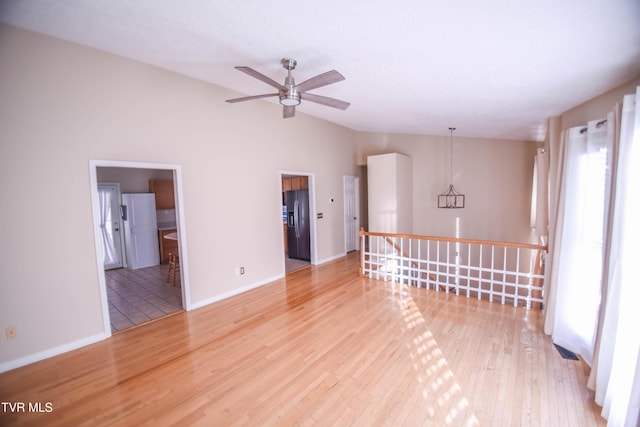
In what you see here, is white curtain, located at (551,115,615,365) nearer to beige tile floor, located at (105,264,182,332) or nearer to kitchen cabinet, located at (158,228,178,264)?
beige tile floor, located at (105,264,182,332)

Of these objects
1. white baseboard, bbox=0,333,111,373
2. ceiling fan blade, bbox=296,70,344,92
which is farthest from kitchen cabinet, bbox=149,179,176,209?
ceiling fan blade, bbox=296,70,344,92

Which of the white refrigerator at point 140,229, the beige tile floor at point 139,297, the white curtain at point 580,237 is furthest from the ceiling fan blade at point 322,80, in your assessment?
the white refrigerator at point 140,229

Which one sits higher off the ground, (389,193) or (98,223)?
(389,193)

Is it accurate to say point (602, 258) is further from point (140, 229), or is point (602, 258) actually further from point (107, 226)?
point (107, 226)

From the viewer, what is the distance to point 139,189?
6102 mm

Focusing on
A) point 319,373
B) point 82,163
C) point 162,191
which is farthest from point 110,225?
point 319,373

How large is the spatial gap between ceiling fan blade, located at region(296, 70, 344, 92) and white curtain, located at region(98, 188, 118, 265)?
526 cm

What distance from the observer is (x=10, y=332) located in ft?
8.00

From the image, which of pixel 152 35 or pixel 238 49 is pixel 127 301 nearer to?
pixel 152 35

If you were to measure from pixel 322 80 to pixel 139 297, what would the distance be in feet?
13.4

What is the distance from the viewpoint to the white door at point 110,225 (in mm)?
5613

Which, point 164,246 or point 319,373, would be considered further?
point 164,246

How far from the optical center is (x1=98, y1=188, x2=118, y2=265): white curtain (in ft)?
18.3

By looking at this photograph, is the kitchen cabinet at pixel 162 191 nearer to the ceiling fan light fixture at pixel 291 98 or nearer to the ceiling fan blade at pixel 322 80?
the ceiling fan light fixture at pixel 291 98
